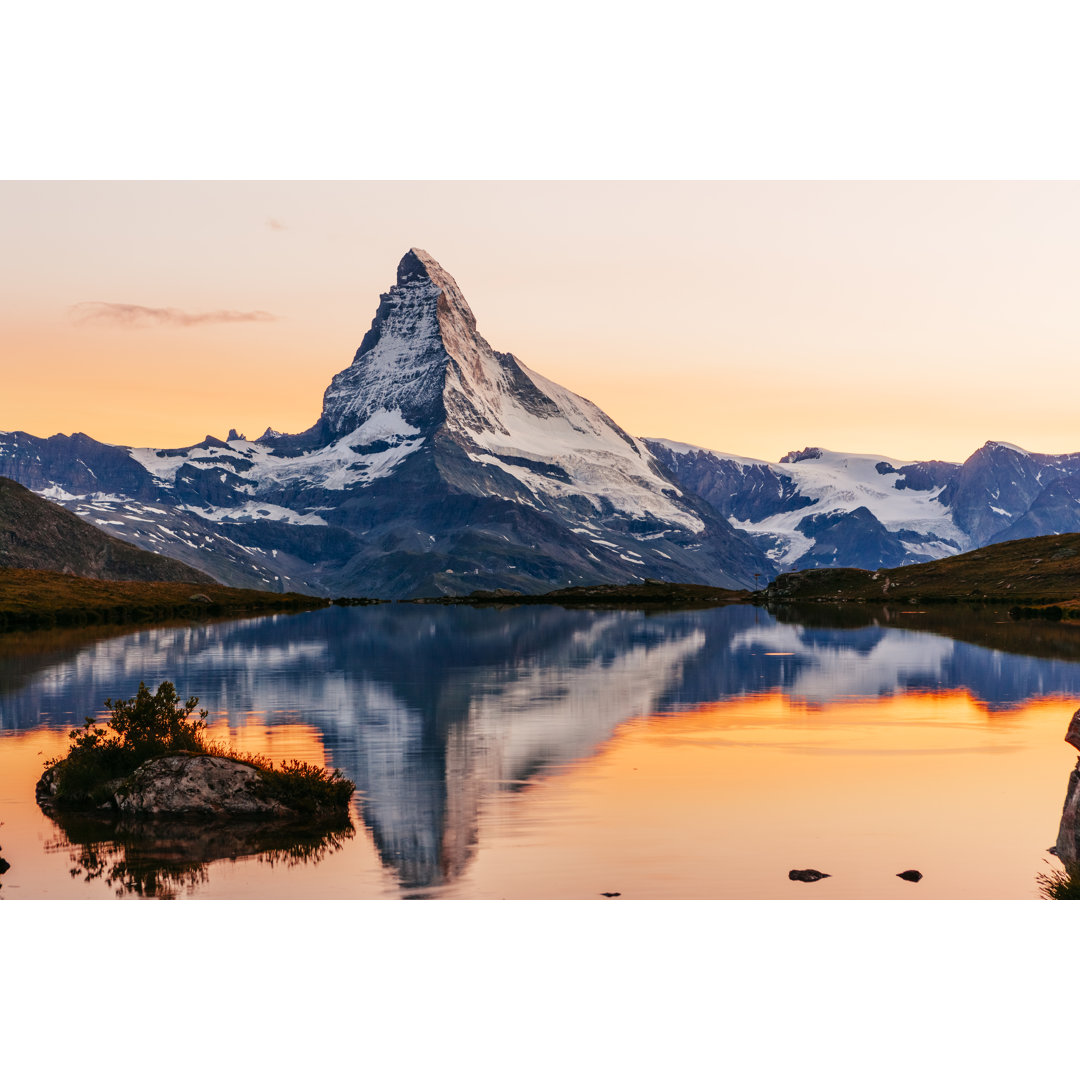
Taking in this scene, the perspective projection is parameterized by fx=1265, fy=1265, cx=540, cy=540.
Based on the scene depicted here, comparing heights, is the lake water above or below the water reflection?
below

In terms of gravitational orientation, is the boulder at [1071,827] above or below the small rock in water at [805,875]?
above

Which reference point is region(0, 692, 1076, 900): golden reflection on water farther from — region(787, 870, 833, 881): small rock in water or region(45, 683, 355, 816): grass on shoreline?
region(45, 683, 355, 816): grass on shoreline

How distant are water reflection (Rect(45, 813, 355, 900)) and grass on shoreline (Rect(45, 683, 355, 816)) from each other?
4.60ft

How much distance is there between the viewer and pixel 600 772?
5366cm

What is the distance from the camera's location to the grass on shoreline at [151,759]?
43.3 metres

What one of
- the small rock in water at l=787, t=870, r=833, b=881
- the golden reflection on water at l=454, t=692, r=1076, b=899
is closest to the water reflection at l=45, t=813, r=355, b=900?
the golden reflection on water at l=454, t=692, r=1076, b=899

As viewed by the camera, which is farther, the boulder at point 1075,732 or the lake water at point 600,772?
the lake water at point 600,772

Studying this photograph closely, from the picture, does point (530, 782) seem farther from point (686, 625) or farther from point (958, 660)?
point (686, 625)

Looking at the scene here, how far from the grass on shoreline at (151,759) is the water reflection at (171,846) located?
4.60 ft

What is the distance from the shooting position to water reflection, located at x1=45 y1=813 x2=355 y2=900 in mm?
35344

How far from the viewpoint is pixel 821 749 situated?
60594 millimetres

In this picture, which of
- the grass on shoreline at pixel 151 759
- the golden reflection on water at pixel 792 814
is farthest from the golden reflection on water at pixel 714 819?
the grass on shoreline at pixel 151 759

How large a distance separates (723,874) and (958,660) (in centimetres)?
8129

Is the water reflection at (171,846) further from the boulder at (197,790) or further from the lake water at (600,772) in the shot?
the boulder at (197,790)
